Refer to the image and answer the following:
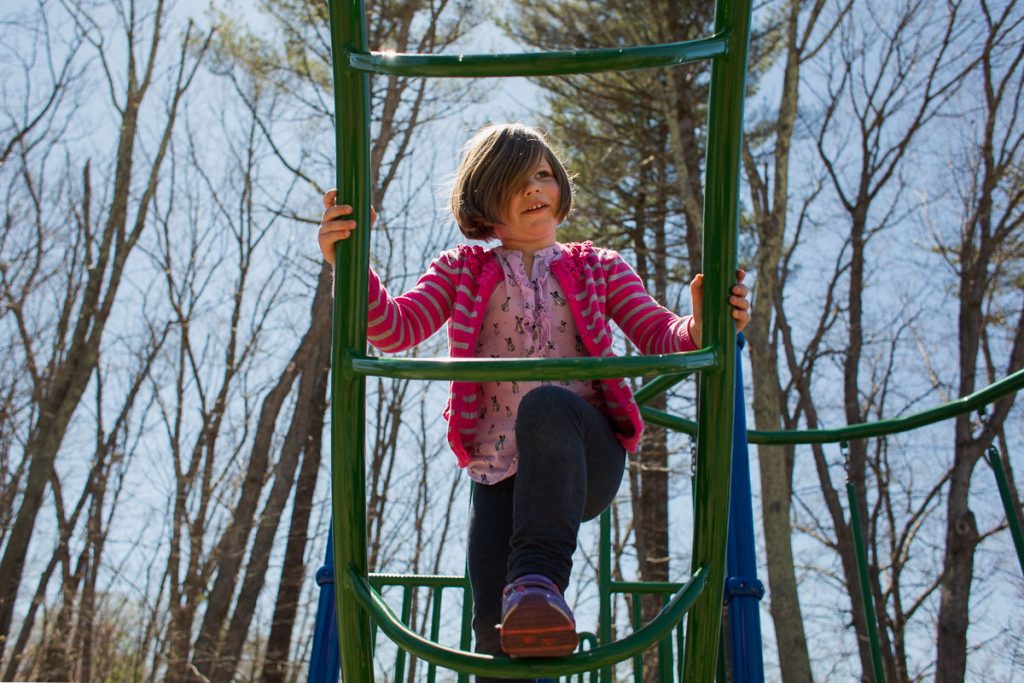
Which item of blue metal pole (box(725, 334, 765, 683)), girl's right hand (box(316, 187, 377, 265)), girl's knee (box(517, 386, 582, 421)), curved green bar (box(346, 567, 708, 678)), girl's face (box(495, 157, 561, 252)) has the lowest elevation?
curved green bar (box(346, 567, 708, 678))

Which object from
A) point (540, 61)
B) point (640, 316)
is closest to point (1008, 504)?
point (640, 316)

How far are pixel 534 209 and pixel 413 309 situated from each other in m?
0.27

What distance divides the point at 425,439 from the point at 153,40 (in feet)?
18.6

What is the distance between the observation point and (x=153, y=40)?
37.6 feet

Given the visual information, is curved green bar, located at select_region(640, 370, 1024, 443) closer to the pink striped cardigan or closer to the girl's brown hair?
the pink striped cardigan

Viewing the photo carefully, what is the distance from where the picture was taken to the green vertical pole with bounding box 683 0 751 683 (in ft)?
3.77

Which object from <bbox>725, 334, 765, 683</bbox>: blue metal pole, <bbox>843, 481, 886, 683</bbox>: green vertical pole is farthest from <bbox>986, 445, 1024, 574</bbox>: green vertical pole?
<bbox>725, 334, 765, 683</bbox>: blue metal pole

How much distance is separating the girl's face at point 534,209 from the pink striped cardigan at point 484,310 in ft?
0.18

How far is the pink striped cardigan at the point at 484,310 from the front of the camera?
155 cm

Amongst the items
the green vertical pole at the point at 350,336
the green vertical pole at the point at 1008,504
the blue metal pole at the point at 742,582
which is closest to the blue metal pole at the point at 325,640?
the green vertical pole at the point at 350,336

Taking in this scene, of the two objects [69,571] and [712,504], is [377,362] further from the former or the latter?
[69,571]

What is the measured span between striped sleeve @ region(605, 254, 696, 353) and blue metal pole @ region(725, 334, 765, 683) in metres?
0.10

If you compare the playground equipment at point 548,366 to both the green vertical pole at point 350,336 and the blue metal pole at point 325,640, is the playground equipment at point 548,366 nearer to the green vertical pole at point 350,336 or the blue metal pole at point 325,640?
the green vertical pole at point 350,336

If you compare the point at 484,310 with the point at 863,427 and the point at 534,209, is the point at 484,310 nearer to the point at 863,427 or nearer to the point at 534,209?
the point at 534,209
